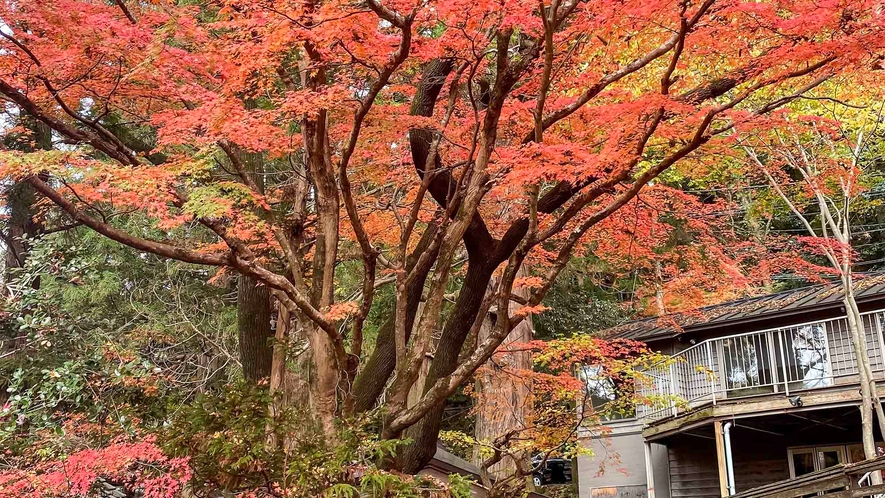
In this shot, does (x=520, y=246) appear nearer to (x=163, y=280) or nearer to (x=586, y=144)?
(x=586, y=144)

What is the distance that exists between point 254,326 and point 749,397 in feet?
27.4

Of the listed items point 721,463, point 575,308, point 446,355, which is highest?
point 575,308

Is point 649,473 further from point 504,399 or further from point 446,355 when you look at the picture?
point 446,355

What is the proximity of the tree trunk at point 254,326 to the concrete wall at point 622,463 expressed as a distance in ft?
27.5

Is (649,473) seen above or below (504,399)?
below

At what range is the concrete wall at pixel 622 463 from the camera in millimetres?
15109

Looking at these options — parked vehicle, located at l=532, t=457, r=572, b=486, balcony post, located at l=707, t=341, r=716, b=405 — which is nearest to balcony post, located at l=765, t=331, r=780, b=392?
balcony post, located at l=707, t=341, r=716, b=405

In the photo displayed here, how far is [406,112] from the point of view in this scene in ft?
27.8

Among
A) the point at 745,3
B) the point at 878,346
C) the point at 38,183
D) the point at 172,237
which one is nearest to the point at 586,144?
the point at 745,3

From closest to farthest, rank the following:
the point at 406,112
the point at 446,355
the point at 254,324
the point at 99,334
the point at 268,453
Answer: the point at 268,453 < the point at 446,355 < the point at 406,112 < the point at 254,324 < the point at 99,334

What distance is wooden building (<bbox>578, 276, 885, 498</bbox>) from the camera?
Answer: 11508mm

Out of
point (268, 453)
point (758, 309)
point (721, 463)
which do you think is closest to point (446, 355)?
point (268, 453)

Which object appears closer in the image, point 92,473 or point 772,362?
point 92,473

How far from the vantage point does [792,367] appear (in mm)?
11922
